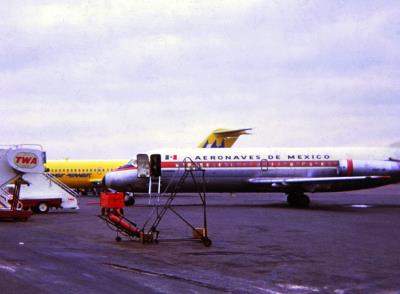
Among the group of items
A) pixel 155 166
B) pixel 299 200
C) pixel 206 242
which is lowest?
pixel 206 242

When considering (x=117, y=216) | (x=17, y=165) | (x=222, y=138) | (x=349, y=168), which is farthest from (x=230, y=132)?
(x=117, y=216)

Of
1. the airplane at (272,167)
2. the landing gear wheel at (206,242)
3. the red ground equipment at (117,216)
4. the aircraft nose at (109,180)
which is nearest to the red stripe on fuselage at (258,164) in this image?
the airplane at (272,167)

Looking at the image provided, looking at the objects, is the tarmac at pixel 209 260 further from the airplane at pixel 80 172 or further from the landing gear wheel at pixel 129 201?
the airplane at pixel 80 172

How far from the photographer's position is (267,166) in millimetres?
34594

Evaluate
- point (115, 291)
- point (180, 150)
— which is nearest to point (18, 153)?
point (180, 150)

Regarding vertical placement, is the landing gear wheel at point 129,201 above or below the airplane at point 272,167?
below

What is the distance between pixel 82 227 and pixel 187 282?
11.9 meters

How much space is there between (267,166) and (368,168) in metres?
5.53

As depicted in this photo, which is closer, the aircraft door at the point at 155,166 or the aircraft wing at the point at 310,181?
the aircraft door at the point at 155,166

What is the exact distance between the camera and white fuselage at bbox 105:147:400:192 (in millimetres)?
34438

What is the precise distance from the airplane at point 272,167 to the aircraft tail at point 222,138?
1924 centimetres

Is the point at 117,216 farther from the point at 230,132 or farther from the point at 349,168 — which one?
the point at 230,132

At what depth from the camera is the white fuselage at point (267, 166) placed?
34.4 metres

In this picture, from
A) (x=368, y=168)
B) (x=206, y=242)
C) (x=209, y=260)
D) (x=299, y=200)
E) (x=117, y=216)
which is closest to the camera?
(x=209, y=260)
